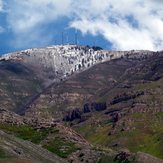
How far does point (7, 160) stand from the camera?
185 meters

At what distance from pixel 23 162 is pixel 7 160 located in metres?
6.01

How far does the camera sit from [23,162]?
182 meters
